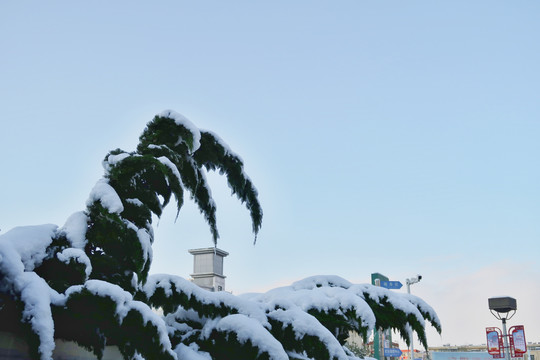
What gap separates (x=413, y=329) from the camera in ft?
14.6

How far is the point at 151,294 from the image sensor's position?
12.4ft

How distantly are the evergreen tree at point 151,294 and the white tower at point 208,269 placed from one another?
34.1 metres

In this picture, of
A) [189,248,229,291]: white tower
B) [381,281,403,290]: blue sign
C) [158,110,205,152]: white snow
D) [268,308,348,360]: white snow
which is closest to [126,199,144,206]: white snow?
[158,110,205,152]: white snow

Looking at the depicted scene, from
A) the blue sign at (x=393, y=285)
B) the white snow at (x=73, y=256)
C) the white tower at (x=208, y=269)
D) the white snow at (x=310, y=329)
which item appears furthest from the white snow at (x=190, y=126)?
the white tower at (x=208, y=269)

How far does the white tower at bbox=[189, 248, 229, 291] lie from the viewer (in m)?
38.0

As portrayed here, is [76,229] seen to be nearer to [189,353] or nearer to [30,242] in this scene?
[30,242]

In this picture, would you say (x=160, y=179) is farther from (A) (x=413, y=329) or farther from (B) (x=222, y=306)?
(A) (x=413, y=329)

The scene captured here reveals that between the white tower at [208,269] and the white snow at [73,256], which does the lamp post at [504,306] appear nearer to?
the white snow at [73,256]

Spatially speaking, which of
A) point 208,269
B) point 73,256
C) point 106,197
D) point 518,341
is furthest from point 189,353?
point 208,269

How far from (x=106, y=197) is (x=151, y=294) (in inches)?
36.3

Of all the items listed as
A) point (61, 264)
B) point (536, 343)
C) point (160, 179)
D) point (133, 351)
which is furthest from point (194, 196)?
point (536, 343)

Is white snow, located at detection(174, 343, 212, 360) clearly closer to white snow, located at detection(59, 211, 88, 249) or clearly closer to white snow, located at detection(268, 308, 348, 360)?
white snow, located at detection(268, 308, 348, 360)

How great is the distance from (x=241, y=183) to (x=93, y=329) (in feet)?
7.20

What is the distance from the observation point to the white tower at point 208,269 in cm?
3803
